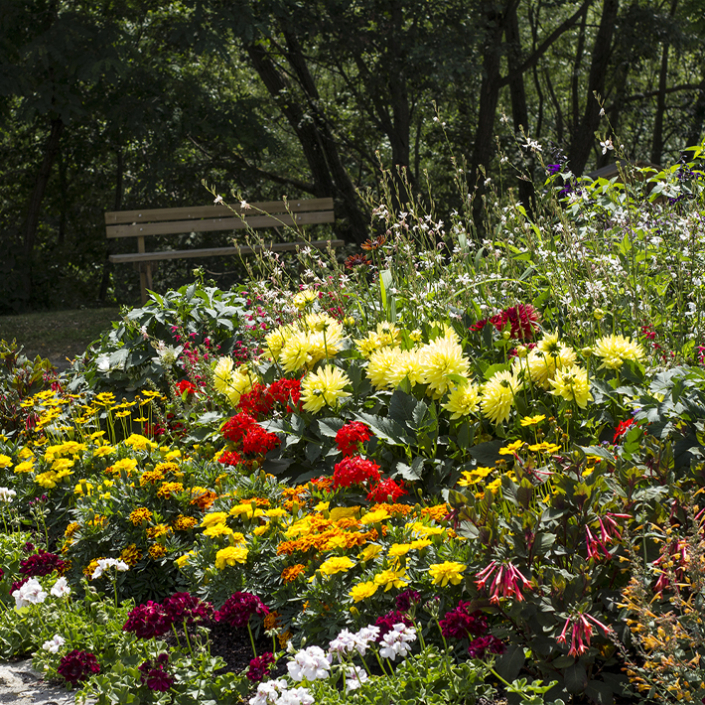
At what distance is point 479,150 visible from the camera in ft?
34.5

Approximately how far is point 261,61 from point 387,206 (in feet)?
25.4

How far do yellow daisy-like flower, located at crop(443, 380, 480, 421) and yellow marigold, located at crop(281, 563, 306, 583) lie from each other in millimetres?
810

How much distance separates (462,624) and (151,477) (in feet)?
4.44

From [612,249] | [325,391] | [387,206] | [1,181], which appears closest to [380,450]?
[325,391]

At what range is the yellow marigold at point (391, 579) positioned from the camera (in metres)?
1.94

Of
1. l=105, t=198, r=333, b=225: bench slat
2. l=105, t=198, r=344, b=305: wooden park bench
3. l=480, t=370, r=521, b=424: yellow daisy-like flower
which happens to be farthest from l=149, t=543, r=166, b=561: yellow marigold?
l=105, t=198, r=333, b=225: bench slat

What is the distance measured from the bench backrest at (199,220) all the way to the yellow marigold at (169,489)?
21.8ft

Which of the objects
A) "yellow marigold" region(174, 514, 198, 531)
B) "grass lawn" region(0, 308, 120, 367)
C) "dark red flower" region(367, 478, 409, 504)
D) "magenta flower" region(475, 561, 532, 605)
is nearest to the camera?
"magenta flower" region(475, 561, 532, 605)

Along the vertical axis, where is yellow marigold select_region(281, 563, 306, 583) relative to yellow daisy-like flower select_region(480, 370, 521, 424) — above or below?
below

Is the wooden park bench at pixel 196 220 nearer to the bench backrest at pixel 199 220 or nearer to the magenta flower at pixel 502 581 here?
the bench backrest at pixel 199 220

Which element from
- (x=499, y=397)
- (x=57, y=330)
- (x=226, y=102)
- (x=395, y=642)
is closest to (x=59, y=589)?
(x=395, y=642)

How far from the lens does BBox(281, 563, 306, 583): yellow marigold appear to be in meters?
2.16

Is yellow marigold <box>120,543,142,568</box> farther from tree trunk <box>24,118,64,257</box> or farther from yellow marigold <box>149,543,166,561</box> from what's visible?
tree trunk <box>24,118,64,257</box>

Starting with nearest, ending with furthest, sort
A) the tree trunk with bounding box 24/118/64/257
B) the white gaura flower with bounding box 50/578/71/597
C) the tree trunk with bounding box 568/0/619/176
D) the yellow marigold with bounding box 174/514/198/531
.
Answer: the white gaura flower with bounding box 50/578/71/597
the yellow marigold with bounding box 174/514/198/531
the tree trunk with bounding box 568/0/619/176
the tree trunk with bounding box 24/118/64/257
